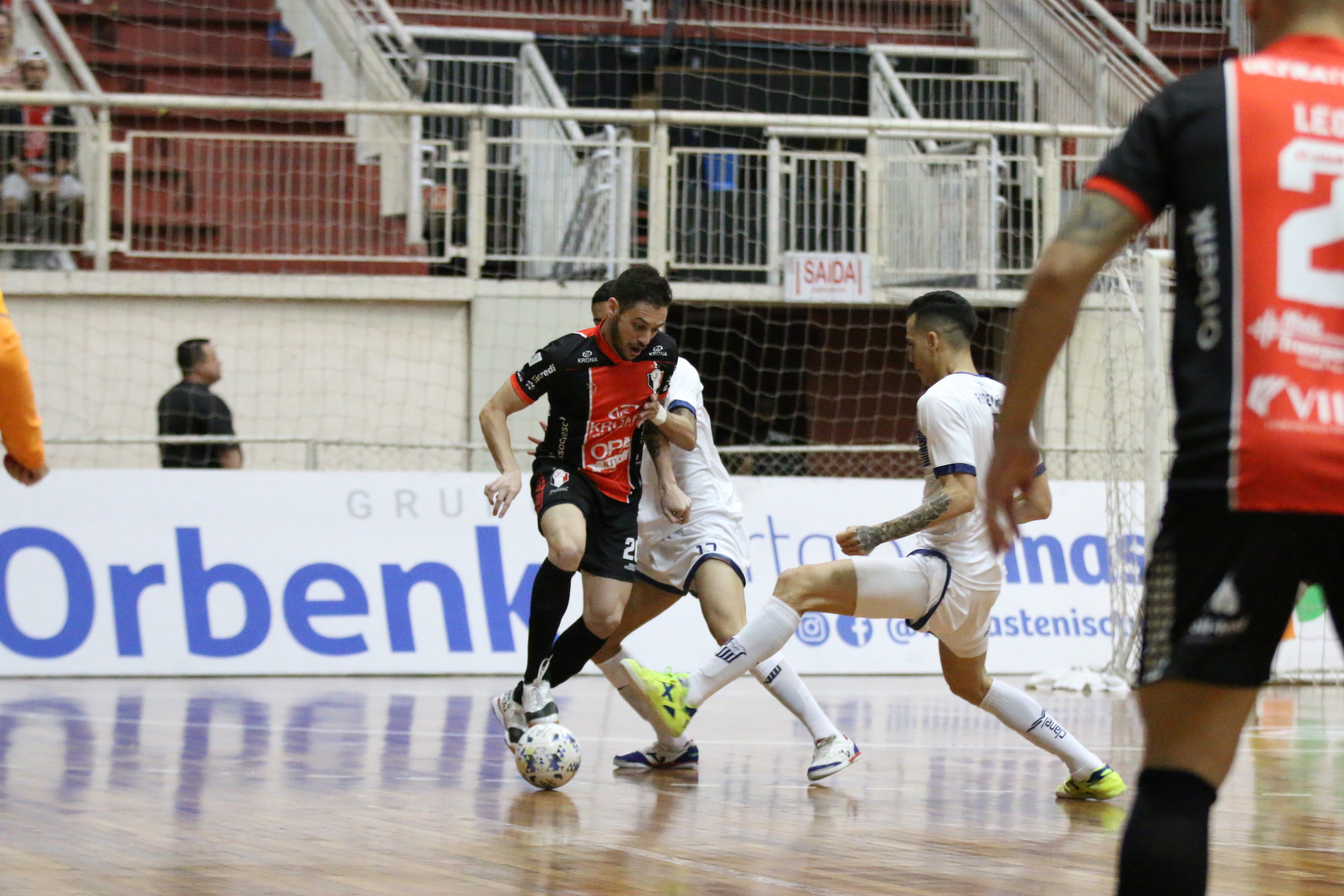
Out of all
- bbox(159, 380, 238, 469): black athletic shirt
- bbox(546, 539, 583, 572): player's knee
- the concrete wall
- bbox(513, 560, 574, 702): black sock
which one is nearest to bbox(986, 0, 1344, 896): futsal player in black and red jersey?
bbox(546, 539, 583, 572): player's knee

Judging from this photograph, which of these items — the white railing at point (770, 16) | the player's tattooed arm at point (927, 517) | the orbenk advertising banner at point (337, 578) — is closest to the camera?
the player's tattooed arm at point (927, 517)

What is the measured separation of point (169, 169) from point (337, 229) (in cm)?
149

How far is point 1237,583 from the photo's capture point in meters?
2.43

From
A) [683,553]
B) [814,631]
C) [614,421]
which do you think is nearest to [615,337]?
[614,421]

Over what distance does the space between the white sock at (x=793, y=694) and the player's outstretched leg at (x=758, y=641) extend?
329mm

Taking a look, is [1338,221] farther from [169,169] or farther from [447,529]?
[169,169]

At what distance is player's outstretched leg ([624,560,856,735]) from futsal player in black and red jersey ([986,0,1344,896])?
361 centimetres

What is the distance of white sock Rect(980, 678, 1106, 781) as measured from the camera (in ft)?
20.3

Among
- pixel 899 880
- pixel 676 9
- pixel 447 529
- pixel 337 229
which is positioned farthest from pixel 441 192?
pixel 899 880

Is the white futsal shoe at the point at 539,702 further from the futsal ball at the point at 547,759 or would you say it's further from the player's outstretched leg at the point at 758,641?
the player's outstretched leg at the point at 758,641

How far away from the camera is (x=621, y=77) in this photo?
19.2 m

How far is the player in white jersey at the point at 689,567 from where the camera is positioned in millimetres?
7023

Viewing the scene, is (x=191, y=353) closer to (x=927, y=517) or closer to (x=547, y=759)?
(x=547, y=759)

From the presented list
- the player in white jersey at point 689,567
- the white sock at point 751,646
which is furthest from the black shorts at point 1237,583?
the player in white jersey at point 689,567
